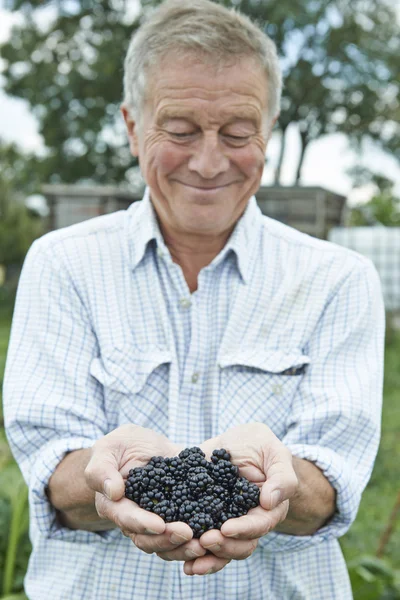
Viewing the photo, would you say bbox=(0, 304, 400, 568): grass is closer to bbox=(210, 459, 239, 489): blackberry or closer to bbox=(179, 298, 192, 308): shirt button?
bbox=(179, 298, 192, 308): shirt button

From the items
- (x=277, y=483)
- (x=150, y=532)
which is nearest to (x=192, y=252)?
(x=277, y=483)

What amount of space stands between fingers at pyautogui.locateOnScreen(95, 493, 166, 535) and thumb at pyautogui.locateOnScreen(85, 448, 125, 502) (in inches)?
0.9

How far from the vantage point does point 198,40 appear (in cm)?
214

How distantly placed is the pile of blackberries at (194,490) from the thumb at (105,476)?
6 cm

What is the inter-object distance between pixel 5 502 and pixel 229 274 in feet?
5.96

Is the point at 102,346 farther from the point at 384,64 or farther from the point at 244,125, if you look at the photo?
the point at 384,64

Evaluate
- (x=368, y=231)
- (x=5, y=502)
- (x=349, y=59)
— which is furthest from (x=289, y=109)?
(x=5, y=502)

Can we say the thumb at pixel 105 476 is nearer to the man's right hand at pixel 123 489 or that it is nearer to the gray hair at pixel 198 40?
the man's right hand at pixel 123 489

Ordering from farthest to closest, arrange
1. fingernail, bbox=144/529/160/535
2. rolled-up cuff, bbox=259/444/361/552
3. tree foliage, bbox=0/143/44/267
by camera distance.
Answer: tree foliage, bbox=0/143/44/267
rolled-up cuff, bbox=259/444/361/552
fingernail, bbox=144/529/160/535

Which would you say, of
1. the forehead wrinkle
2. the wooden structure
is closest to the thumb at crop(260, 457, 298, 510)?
the forehead wrinkle

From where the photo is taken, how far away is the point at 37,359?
7.07 ft

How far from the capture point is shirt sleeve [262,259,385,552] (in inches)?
80.7

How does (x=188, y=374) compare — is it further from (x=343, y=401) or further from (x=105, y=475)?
(x=105, y=475)

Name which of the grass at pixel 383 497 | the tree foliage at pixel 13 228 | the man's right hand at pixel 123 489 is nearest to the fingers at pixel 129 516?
the man's right hand at pixel 123 489
